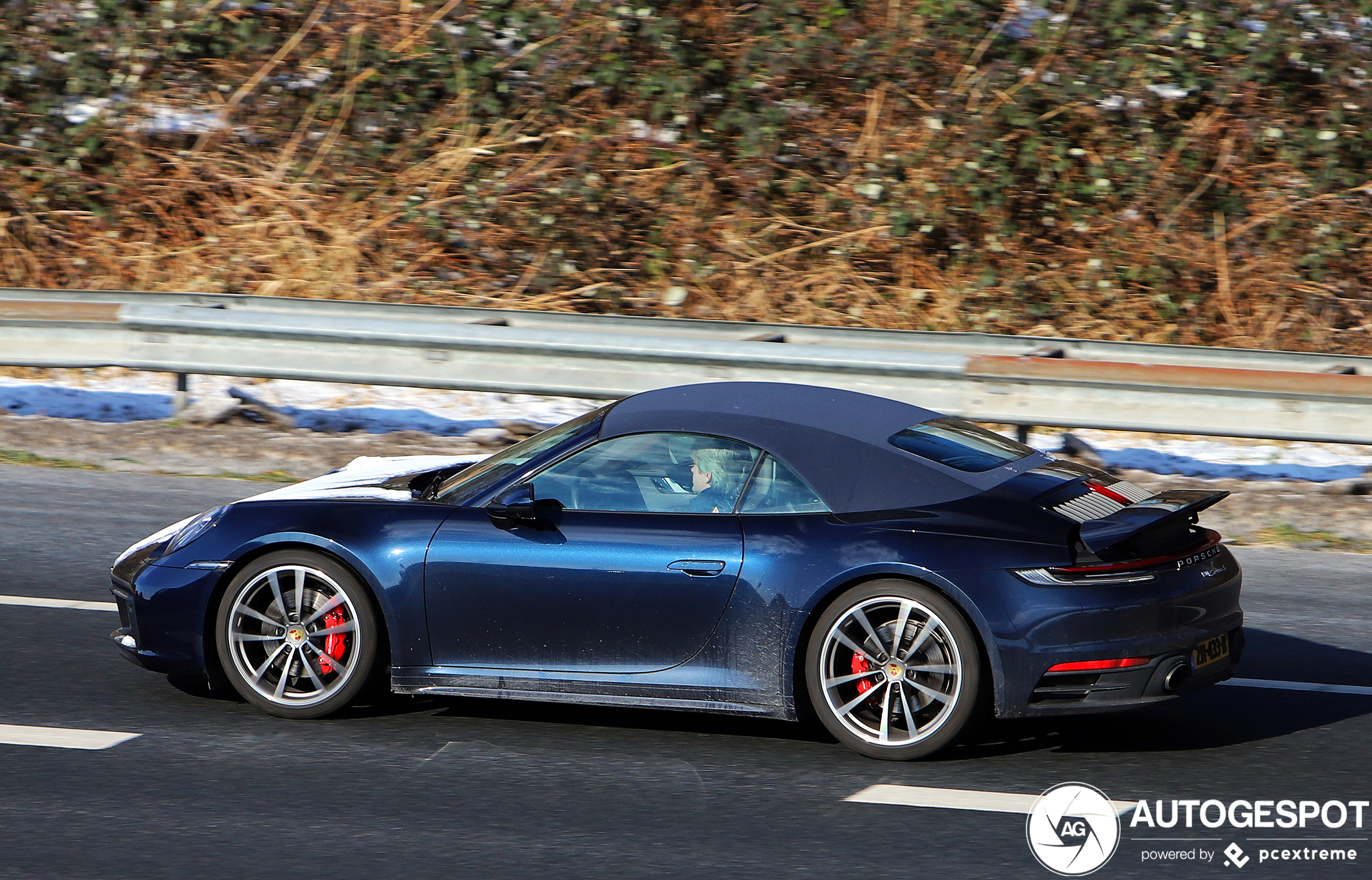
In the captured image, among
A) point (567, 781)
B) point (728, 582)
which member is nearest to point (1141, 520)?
point (728, 582)

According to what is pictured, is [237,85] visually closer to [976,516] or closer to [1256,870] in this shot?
[976,516]

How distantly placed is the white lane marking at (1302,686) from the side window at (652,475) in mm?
2309

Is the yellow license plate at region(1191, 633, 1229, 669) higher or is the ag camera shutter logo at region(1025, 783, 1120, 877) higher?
the yellow license plate at region(1191, 633, 1229, 669)

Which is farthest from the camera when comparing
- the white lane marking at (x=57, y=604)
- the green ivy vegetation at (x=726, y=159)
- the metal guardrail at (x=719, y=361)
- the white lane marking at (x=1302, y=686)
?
the green ivy vegetation at (x=726, y=159)

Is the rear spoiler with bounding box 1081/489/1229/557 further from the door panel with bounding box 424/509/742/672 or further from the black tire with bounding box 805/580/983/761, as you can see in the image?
the door panel with bounding box 424/509/742/672

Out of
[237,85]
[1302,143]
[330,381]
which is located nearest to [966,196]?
[1302,143]

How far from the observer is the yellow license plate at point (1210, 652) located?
5.14m

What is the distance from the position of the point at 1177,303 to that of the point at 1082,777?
32.0 ft

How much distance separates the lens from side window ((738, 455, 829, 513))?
530cm

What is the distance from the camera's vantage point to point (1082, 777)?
514 cm

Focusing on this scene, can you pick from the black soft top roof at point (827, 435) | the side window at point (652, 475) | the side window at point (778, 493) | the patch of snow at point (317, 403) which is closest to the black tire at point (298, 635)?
the side window at point (652, 475)

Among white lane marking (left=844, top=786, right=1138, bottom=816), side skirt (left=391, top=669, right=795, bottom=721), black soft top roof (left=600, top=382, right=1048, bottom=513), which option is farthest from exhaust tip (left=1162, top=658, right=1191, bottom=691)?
side skirt (left=391, top=669, right=795, bottom=721)

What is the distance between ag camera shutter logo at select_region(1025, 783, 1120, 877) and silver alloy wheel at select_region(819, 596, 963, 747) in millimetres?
472

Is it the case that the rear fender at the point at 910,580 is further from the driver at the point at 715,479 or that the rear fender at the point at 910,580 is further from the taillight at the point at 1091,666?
the driver at the point at 715,479
